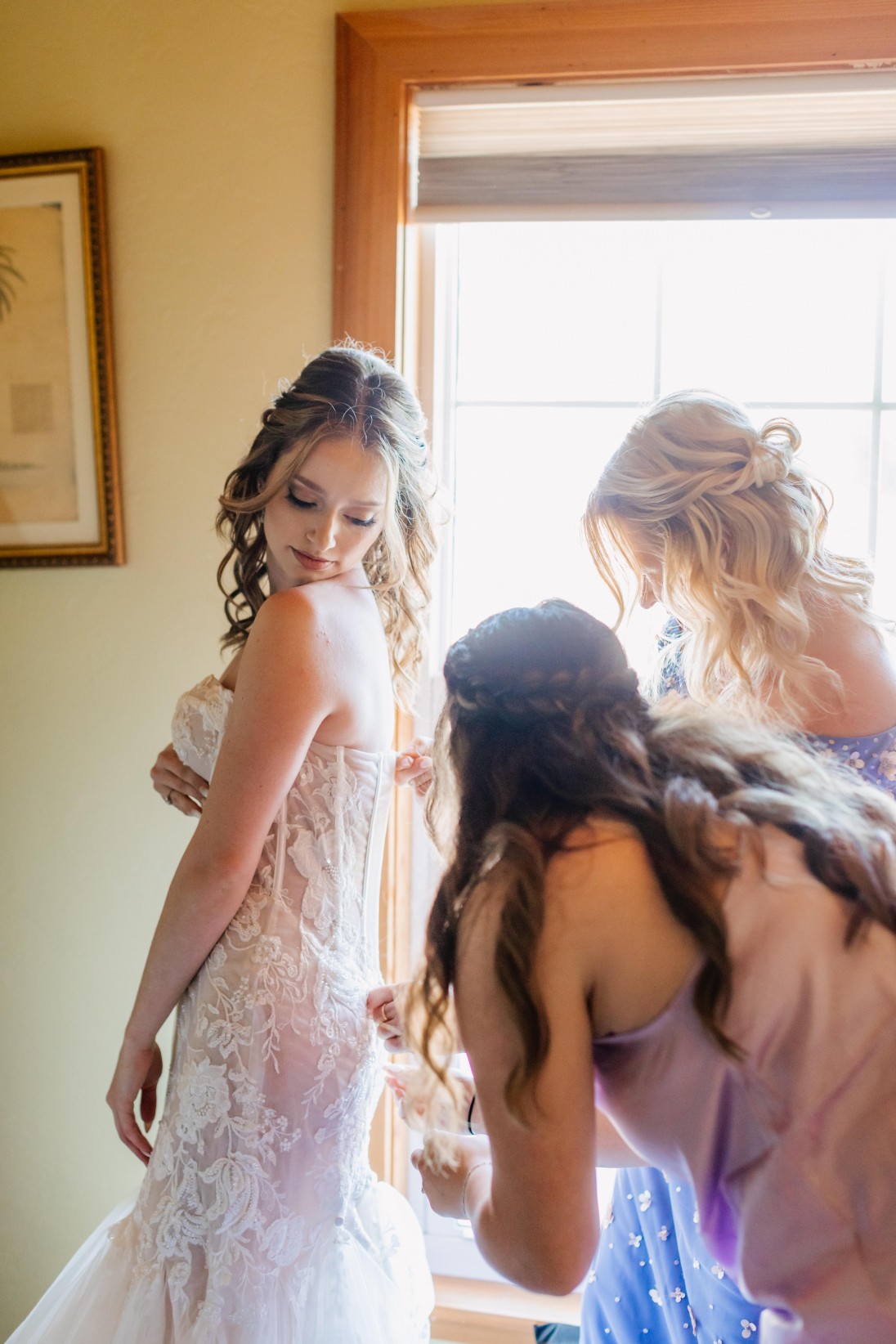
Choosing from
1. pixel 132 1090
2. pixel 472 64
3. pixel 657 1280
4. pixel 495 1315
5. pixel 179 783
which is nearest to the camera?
pixel 657 1280

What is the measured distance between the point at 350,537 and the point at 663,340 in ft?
2.88

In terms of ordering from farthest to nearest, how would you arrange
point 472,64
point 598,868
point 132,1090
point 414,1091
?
point 472,64
point 132,1090
point 414,1091
point 598,868

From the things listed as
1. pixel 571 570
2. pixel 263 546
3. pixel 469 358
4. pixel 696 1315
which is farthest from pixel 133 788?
pixel 696 1315

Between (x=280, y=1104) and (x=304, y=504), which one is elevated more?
(x=304, y=504)

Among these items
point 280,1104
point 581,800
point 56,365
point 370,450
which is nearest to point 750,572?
point 370,450

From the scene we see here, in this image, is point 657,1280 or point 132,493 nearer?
point 657,1280

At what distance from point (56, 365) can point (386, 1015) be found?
1.40 meters

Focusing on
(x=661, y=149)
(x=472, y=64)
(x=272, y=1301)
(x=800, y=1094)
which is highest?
(x=472, y=64)

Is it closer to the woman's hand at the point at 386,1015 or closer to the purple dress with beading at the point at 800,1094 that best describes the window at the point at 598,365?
the woman's hand at the point at 386,1015

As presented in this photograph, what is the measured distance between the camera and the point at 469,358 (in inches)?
76.6

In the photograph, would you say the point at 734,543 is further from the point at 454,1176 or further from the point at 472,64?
the point at 472,64

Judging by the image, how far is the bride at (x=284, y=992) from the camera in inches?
46.1

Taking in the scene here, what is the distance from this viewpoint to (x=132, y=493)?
1.92 metres

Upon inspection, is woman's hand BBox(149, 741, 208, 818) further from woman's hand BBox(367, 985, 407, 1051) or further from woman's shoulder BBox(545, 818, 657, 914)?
woman's shoulder BBox(545, 818, 657, 914)
